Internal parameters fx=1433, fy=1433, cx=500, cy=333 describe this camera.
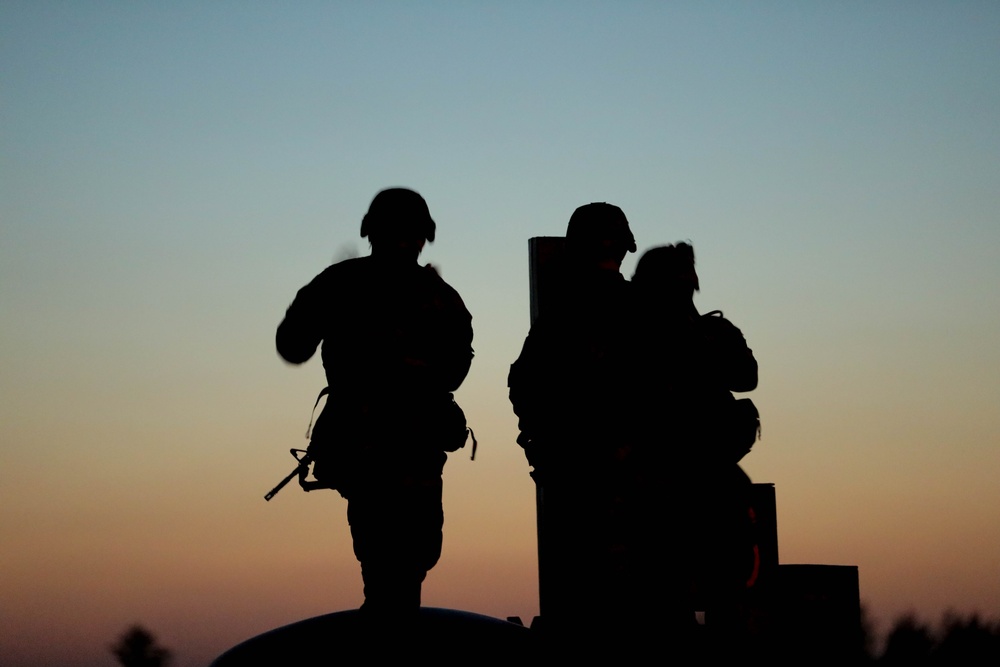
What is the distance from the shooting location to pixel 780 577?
7543 mm

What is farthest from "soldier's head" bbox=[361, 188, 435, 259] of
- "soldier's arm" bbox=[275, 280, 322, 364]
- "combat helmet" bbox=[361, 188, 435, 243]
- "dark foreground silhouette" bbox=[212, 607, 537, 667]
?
"dark foreground silhouette" bbox=[212, 607, 537, 667]

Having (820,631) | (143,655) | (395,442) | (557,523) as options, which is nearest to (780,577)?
(820,631)

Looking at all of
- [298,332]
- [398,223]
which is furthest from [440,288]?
[298,332]

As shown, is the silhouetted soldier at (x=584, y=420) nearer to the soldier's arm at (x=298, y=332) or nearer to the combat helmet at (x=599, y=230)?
the combat helmet at (x=599, y=230)

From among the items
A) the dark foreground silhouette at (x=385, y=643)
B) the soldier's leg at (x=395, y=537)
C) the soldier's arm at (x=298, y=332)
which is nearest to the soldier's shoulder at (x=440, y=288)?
the soldier's arm at (x=298, y=332)

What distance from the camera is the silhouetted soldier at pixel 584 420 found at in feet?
26.8

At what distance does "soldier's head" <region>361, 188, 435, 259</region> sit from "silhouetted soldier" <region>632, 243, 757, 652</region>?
1.39 meters

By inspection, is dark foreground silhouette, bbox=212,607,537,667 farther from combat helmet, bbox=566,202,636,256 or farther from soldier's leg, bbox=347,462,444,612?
combat helmet, bbox=566,202,636,256

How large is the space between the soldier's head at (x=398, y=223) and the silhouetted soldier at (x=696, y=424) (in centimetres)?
139

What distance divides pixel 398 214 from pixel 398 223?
0.05 meters

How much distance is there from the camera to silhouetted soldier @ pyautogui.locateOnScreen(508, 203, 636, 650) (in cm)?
817

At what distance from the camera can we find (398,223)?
8531 mm

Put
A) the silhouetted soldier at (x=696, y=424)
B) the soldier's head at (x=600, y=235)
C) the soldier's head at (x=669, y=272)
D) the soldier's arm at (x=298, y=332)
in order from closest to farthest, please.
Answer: the silhouetted soldier at (x=696, y=424) → the soldier's arm at (x=298, y=332) → the soldier's head at (x=600, y=235) → the soldier's head at (x=669, y=272)

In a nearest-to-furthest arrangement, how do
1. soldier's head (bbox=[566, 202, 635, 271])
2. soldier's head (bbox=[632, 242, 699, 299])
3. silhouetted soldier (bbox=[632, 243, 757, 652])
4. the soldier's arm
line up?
silhouetted soldier (bbox=[632, 243, 757, 652]) → the soldier's arm → soldier's head (bbox=[566, 202, 635, 271]) → soldier's head (bbox=[632, 242, 699, 299])
